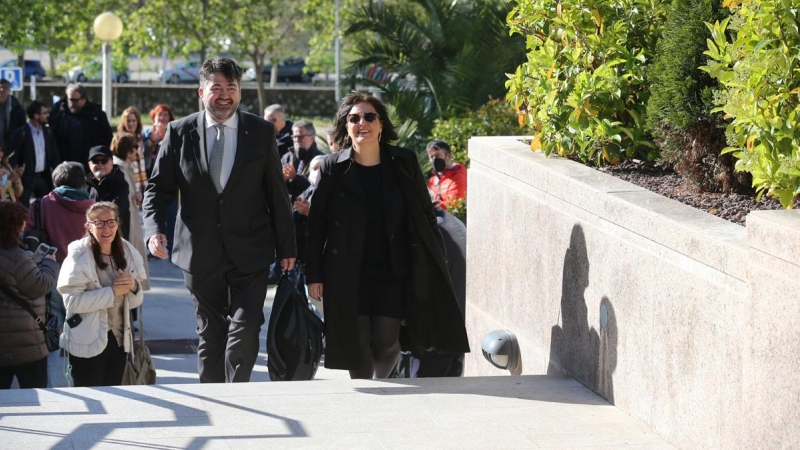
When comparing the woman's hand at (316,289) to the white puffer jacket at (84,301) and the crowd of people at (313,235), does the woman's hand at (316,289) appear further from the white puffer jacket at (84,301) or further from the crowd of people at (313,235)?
the white puffer jacket at (84,301)

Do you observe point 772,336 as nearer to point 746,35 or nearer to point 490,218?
point 746,35

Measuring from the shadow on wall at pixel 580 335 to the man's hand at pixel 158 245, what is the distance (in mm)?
2040

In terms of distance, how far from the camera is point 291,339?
645 cm

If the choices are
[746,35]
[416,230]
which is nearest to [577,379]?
[416,230]

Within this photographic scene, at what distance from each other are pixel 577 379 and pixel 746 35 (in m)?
2.08

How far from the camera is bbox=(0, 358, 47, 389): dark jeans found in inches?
287

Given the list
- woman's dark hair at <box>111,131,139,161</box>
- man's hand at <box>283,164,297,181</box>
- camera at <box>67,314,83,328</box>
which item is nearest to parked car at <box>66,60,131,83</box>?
woman's dark hair at <box>111,131,139,161</box>

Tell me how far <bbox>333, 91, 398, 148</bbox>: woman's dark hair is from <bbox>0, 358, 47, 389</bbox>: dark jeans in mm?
2349

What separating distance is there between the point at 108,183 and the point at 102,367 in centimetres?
371

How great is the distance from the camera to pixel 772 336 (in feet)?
13.6

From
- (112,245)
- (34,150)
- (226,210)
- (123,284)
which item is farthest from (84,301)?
(34,150)

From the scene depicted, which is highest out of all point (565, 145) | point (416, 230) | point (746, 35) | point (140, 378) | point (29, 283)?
point (746, 35)

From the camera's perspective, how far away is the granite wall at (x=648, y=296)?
4176 mm

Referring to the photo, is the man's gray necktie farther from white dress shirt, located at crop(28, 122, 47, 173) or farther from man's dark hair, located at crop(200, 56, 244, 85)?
white dress shirt, located at crop(28, 122, 47, 173)
